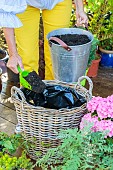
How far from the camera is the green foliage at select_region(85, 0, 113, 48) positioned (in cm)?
300

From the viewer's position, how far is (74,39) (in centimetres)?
223

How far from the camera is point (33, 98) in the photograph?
1.99 metres

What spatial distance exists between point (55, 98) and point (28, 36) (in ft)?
1.80

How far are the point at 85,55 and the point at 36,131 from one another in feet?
1.88

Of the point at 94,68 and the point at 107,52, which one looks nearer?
the point at 94,68

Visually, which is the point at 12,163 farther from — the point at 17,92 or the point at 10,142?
the point at 17,92

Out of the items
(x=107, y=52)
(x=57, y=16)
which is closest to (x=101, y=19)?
(x=107, y=52)

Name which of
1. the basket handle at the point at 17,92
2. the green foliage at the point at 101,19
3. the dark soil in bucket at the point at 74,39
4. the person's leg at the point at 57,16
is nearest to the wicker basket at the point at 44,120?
the basket handle at the point at 17,92

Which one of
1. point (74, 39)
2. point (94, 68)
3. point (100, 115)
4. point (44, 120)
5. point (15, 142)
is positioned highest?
point (74, 39)

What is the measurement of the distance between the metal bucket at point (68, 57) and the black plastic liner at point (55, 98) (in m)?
0.21

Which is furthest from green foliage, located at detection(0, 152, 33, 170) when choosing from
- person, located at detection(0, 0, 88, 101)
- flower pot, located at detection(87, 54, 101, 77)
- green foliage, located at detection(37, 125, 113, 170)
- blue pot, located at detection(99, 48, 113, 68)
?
blue pot, located at detection(99, 48, 113, 68)

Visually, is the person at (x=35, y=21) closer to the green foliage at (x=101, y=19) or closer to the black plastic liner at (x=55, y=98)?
the black plastic liner at (x=55, y=98)

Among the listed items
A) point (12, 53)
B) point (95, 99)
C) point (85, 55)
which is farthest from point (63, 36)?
point (95, 99)

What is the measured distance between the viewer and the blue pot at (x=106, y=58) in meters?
3.18
